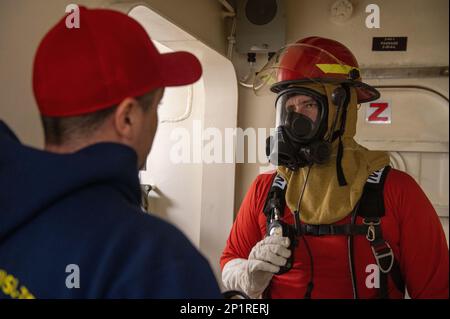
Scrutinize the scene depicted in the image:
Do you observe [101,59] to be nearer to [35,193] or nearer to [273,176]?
[35,193]

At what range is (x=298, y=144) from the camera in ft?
4.53

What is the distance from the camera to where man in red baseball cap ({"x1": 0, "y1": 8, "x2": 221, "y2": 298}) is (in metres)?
0.57

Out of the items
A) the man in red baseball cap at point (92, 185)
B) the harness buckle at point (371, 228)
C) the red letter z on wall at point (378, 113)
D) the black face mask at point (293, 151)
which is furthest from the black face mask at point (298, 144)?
the red letter z on wall at point (378, 113)

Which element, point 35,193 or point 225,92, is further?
point 225,92

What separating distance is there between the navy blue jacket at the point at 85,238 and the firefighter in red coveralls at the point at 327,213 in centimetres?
70

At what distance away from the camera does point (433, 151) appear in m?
2.38

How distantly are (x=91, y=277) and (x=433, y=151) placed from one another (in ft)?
7.53

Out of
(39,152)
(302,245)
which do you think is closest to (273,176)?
(302,245)

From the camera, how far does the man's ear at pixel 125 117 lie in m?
0.68

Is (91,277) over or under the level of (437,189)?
over

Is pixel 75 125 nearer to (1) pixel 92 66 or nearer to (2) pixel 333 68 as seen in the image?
(1) pixel 92 66

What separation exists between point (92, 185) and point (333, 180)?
0.92m
